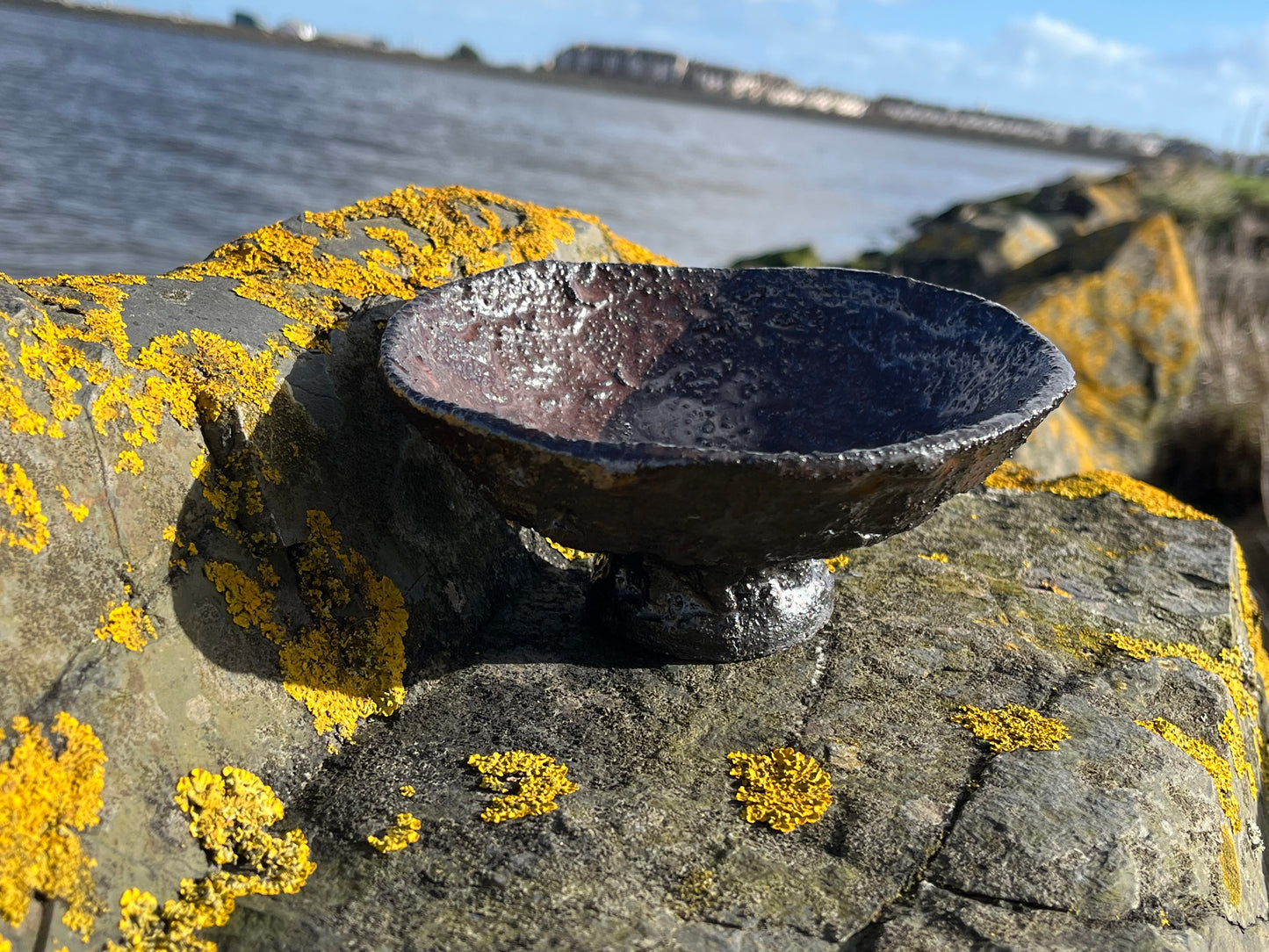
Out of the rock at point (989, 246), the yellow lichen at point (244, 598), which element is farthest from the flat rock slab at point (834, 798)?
the rock at point (989, 246)

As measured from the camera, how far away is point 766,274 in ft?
9.82

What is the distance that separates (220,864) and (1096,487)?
3.21 m

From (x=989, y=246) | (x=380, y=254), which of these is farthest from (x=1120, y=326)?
(x=380, y=254)

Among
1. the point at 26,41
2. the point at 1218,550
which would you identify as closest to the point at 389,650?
the point at 1218,550

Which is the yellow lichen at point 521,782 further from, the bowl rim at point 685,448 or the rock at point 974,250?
the rock at point 974,250

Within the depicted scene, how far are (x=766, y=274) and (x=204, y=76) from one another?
1473 inches

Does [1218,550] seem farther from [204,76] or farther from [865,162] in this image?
[865,162]

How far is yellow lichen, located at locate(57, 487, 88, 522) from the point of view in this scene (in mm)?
1781

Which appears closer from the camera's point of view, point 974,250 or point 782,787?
point 782,787

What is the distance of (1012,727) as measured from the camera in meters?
2.28

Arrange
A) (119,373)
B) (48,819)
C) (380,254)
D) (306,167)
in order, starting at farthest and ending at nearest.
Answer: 1. (306,167)
2. (380,254)
3. (119,373)
4. (48,819)

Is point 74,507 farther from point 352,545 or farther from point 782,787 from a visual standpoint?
point 782,787

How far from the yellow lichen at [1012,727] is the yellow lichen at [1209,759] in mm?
246

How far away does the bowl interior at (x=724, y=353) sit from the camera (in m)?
2.56
